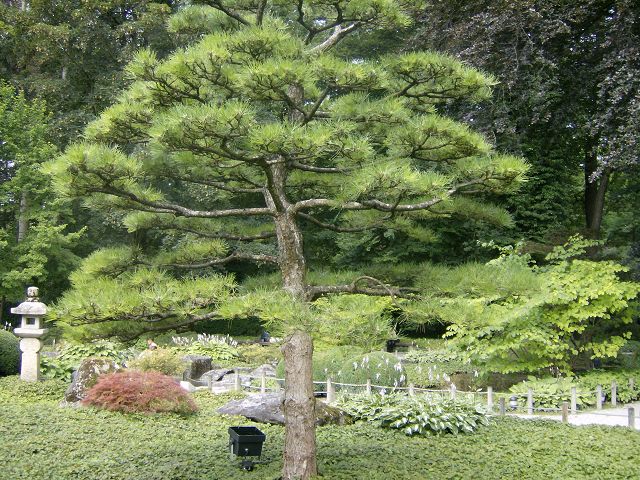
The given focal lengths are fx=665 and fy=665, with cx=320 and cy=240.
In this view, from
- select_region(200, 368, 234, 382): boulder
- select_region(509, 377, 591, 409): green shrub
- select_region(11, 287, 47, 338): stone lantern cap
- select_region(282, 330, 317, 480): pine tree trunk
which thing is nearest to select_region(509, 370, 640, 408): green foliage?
select_region(509, 377, 591, 409): green shrub

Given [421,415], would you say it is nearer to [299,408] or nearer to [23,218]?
[299,408]

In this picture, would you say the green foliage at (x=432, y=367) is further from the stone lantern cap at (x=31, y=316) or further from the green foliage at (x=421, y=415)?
the stone lantern cap at (x=31, y=316)

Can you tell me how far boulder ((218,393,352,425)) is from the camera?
8844 mm

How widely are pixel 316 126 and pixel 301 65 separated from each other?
459 mm

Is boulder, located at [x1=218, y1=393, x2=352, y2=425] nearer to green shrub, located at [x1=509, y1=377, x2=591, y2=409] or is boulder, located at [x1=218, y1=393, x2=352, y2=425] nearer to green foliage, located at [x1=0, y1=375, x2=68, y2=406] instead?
green foliage, located at [x1=0, y1=375, x2=68, y2=406]

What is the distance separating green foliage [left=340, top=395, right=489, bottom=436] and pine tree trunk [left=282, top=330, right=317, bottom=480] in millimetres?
2948

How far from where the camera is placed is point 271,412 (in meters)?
9.01

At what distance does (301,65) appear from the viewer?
16.1 feet

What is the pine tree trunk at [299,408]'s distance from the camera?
5496 mm

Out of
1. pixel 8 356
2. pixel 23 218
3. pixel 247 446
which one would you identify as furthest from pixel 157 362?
pixel 23 218

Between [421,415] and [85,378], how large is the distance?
504 cm

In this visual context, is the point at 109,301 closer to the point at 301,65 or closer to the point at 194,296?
the point at 194,296

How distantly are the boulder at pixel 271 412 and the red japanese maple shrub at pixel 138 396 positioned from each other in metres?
0.67

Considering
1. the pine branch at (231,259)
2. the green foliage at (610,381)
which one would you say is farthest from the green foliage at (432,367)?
the pine branch at (231,259)
